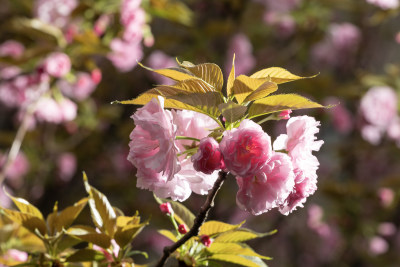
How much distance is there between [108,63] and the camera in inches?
103

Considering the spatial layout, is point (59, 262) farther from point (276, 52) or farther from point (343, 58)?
point (343, 58)

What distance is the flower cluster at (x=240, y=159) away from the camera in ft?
1.55

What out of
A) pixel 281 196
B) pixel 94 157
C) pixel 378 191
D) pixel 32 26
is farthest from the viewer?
pixel 94 157

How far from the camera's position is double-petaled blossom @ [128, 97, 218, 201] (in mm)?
476

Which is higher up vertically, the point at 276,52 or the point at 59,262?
the point at 59,262

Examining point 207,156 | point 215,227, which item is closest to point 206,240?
point 215,227

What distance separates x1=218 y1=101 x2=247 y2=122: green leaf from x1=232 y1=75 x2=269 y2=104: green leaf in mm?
29

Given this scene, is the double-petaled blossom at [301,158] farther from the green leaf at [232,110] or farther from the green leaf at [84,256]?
the green leaf at [84,256]

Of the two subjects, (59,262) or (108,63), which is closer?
(59,262)

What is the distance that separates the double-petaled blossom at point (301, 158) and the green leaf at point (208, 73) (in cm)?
9

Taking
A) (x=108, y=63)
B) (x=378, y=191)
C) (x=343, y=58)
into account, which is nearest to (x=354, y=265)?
(x=378, y=191)

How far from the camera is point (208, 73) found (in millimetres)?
514

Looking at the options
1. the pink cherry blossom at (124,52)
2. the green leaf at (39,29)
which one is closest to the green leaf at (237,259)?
the green leaf at (39,29)

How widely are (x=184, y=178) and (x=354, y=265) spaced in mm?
2368
